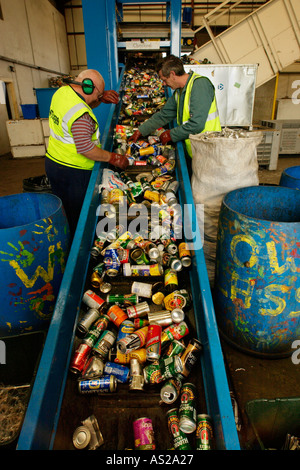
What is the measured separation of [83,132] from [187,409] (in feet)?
7.06

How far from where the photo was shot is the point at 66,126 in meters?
2.54

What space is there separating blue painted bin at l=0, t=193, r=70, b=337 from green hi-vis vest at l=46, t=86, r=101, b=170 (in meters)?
0.69

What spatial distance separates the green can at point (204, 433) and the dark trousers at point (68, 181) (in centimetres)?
228

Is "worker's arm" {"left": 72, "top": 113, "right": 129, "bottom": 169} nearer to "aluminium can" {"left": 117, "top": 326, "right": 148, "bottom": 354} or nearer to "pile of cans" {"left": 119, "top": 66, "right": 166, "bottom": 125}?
"aluminium can" {"left": 117, "top": 326, "right": 148, "bottom": 354}

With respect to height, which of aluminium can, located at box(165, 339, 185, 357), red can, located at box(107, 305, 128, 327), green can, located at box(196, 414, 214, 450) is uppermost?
red can, located at box(107, 305, 128, 327)

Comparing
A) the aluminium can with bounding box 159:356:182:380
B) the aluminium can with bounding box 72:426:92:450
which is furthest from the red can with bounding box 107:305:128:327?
the aluminium can with bounding box 72:426:92:450

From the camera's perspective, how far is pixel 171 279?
6.73 ft

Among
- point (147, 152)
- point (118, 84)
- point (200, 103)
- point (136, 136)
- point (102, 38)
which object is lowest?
point (147, 152)

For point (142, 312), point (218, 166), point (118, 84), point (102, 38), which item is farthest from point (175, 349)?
point (102, 38)

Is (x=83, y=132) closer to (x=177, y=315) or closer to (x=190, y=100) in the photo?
(x=190, y=100)

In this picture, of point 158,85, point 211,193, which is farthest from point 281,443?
point 158,85

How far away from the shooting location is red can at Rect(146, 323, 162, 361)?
1604 mm

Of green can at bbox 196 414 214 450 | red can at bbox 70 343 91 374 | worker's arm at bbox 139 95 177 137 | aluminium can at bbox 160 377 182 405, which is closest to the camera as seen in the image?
green can at bbox 196 414 214 450

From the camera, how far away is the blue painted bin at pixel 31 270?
185cm
